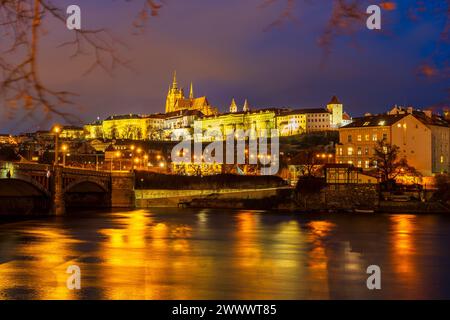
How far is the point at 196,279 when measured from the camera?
22.6 m

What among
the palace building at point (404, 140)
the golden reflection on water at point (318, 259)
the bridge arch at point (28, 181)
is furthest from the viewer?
the palace building at point (404, 140)

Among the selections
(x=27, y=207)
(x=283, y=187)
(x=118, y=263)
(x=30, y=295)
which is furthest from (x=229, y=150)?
(x=30, y=295)

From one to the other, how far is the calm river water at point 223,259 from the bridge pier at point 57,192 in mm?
4984

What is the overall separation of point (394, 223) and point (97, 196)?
38672mm

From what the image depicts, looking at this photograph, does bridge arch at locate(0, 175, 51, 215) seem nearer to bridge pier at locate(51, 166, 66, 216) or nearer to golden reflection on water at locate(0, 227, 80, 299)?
bridge pier at locate(51, 166, 66, 216)

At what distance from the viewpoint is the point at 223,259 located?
28703 millimetres

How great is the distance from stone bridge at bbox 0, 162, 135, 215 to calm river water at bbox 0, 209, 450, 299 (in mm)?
3863

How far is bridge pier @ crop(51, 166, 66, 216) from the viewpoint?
177 feet

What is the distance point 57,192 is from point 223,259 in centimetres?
3043

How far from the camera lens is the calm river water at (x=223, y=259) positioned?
2030 centimetres

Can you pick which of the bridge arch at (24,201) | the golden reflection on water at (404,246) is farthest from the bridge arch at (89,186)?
the golden reflection on water at (404,246)

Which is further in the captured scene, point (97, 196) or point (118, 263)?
point (97, 196)

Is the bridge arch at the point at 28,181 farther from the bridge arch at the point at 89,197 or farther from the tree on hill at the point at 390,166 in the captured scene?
the tree on hill at the point at 390,166
